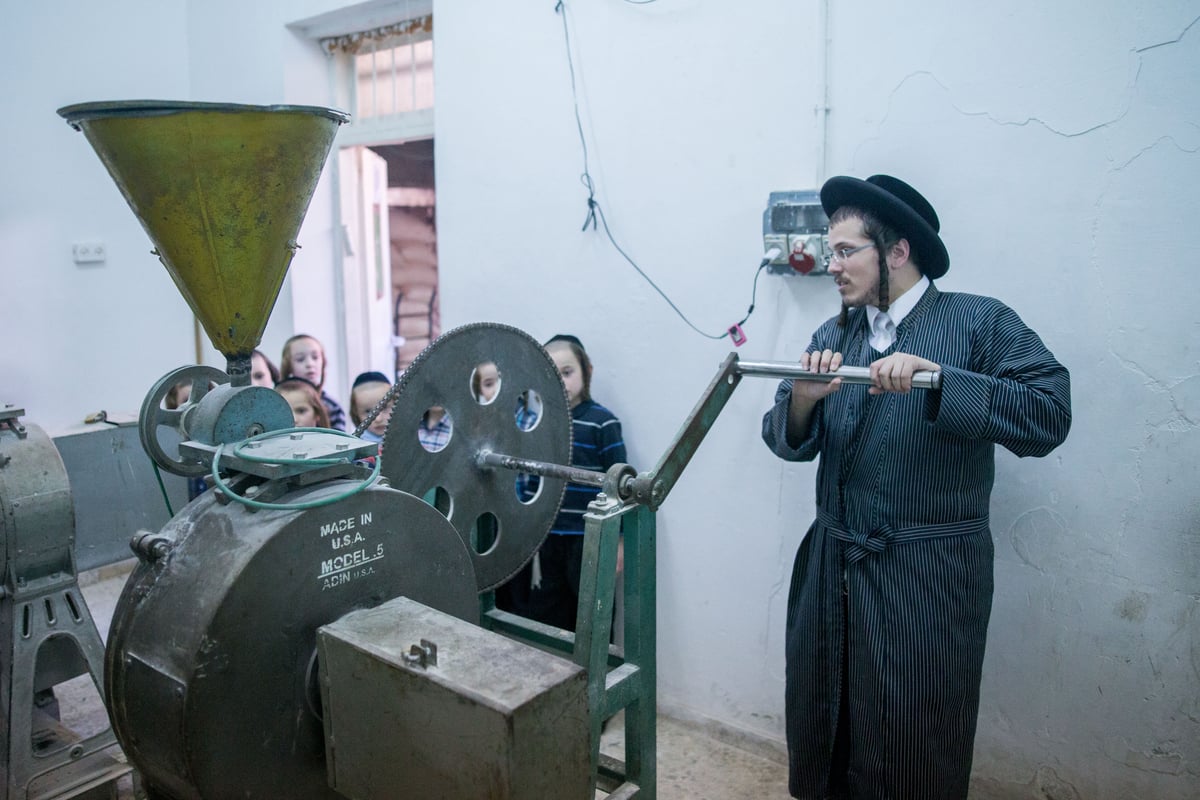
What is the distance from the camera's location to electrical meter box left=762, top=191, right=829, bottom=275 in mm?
2725

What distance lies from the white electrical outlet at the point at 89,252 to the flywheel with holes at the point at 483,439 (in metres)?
2.99

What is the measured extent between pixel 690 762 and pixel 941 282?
5.69ft

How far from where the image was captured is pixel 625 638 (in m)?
2.24

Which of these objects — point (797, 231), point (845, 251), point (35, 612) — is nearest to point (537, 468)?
point (845, 251)

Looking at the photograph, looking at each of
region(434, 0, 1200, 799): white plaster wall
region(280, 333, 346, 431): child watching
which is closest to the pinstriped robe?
region(434, 0, 1200, 799): white plaster wall

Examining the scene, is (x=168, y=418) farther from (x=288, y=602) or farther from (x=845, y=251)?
(x=845, y=251)

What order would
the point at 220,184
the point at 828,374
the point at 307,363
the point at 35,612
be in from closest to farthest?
the point at 220,184
the point at 828,374
the point at 35,612
the point at 307,363

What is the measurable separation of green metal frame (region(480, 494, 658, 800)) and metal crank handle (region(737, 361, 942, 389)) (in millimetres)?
402

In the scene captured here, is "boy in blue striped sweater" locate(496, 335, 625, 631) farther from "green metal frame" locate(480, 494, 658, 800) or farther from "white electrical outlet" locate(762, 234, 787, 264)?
"green metal frame" locate(480, 494, 658, 800)

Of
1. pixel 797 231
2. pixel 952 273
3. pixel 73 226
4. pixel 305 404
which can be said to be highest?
pixel 73 226

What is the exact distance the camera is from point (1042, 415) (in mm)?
2023

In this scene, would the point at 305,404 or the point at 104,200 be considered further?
the point at 104,200

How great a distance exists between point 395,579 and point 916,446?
3.96ft

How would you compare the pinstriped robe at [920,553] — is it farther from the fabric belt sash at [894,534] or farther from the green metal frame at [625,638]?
the green metal frame at [625,638]
